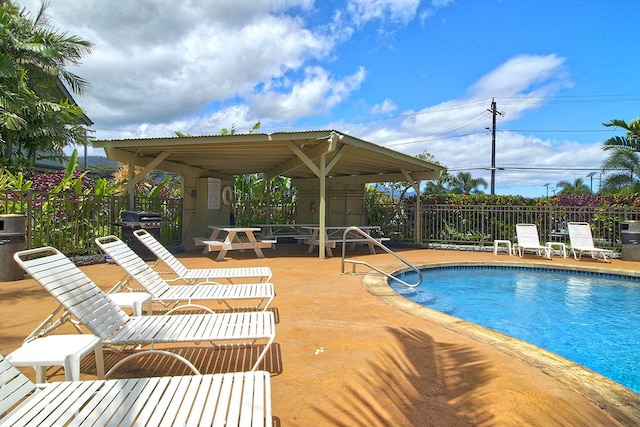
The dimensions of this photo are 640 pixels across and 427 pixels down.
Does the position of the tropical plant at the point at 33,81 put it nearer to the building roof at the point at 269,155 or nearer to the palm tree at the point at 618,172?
the building roof at the point at 269,155

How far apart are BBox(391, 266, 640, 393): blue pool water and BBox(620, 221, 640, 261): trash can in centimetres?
245

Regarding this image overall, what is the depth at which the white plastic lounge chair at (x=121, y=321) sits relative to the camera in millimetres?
2602

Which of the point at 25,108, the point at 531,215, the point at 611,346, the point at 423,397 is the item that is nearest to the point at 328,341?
the point at 423,397

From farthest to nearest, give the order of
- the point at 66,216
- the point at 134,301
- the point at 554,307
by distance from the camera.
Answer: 1. the point at 66,216
2. the point at 554,307
3. the point at 134,301

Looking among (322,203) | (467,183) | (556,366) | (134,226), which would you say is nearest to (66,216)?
(134,226)

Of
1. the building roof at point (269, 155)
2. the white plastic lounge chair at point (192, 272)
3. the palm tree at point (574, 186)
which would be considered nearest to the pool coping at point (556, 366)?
the white plastic lounge chair at point (192, 272)

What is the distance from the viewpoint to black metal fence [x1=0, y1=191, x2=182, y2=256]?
7422 mm

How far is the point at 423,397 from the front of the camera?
8.50 feet

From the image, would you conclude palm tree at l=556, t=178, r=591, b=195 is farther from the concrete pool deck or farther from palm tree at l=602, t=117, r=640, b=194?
the concrete pool deck

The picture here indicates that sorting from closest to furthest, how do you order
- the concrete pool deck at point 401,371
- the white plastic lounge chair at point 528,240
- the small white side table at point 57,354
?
the small white side table at point 57,354, the concrete pool deck at point 401,371, the white plastic lounge chair at point 528,240

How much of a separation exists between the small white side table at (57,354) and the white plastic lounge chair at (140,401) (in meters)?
0.41

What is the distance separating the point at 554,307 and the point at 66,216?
33.1 feet

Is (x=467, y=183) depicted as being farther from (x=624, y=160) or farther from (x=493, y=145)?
(x=624, y=160)

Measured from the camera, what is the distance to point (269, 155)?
1035 centimetres
